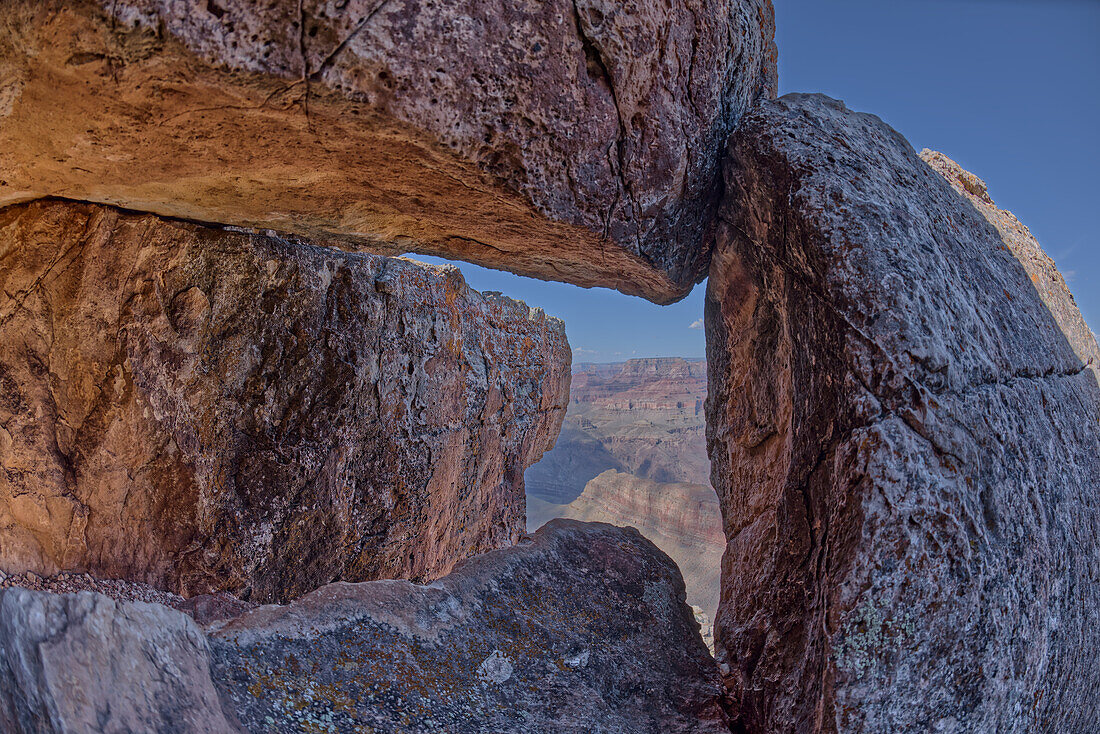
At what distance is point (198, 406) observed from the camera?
4848 mm

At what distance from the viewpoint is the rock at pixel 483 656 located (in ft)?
9.11

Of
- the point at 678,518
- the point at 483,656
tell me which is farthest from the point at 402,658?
the point at 678,518

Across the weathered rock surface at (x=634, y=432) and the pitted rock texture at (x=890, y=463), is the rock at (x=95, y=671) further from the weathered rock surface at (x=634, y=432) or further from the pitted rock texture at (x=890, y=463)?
the weathered rock surface at (x=634, y=432)

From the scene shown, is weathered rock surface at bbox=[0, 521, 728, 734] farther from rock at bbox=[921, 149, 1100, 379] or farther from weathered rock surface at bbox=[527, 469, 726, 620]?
weathered rock surface at bbox=[527, 469, 726, 620]

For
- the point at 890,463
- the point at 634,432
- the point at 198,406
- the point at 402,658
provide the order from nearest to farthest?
the point at 890,463
the point at 402,658
the point at 198,406
the point at 634,432

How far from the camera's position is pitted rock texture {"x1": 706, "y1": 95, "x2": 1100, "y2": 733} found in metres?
2.60

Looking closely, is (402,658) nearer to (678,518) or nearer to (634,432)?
(678,518)

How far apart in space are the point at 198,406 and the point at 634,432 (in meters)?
62.6

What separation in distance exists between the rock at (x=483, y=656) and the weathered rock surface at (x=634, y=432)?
54299 millimetres

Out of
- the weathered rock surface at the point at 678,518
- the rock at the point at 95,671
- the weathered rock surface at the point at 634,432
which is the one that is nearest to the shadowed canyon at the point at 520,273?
the rock at the point at 95,671

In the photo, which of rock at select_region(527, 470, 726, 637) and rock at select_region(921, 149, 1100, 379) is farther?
rock at select_region(527, 470, 726, 637)

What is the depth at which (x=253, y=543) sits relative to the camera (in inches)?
199

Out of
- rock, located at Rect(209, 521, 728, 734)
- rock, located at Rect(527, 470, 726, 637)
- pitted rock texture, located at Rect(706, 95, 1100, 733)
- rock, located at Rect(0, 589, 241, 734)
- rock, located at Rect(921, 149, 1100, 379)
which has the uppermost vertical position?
rock, located at Rect(921, 149, 1100, 379)

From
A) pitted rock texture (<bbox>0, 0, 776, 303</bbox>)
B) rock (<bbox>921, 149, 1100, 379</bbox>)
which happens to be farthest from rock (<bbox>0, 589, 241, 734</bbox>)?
rock (<bbox>921, 149, 1100, 379</bbox>)
